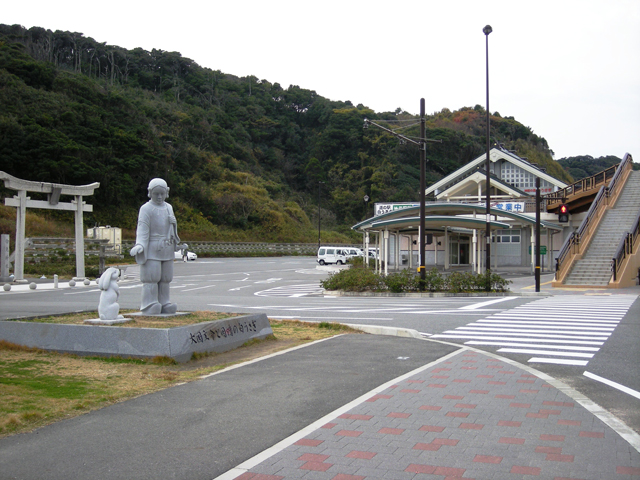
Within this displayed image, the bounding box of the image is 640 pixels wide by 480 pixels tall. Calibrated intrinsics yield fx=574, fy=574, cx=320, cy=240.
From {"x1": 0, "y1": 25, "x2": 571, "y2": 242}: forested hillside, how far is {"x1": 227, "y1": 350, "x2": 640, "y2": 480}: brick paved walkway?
5164 cm

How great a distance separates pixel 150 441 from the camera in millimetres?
5113

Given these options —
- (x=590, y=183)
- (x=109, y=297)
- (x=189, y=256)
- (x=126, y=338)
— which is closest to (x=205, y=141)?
(x=189, y=256)

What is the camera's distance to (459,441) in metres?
5.08

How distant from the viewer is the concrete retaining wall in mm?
8539

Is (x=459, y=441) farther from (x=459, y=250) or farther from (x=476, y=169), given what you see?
(x=476, y=169)

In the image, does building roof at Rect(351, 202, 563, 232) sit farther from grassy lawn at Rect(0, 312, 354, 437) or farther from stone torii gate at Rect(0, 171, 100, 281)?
grassy lawn at Rect(0, 312, 354, 437)

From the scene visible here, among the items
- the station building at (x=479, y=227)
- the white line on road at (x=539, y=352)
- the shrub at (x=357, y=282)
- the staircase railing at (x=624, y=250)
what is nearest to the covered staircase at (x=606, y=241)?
the staircase railing at (x=624, y=250)

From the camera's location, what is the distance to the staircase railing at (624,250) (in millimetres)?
25469

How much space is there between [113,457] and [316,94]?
10868 cm

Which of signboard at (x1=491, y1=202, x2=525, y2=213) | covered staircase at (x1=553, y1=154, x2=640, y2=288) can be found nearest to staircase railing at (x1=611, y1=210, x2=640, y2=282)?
covered staircase at (x1=553, y1=154, x2=640, y2=288)

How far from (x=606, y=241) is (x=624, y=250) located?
8.86 ft

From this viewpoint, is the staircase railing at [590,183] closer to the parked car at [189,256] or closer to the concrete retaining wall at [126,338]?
the concrete retaining wall at [126,338]

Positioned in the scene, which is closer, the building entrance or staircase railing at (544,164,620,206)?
staircase railing at (544,164,620,206)

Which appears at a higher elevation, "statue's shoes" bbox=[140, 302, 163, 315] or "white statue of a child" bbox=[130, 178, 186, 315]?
"white statue of a child" bbox=[130, 178, 186, 315]
